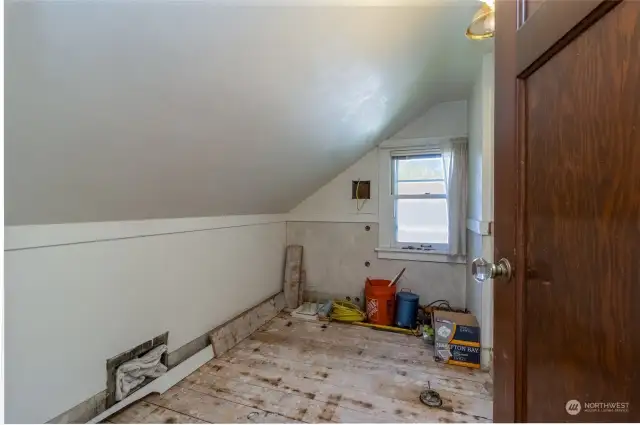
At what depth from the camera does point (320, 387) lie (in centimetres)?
201

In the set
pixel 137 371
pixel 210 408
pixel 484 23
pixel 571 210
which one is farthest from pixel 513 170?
pixel 137 371

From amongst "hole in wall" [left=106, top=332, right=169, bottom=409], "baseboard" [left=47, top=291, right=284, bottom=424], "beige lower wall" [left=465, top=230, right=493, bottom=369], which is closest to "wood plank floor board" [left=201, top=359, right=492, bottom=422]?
"baseboard" [left=47, top=291, right=284, bottom=424]

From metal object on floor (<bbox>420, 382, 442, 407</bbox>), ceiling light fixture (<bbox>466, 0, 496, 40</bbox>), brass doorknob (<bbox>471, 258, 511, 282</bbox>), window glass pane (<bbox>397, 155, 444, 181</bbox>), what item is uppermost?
ceiling light fixture (<bbox>466, 0, 496, 40</bbox>)

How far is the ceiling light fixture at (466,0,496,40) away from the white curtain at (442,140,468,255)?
1573 mm

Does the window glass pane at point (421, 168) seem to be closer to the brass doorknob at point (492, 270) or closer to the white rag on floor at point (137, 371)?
the brass doorknob at point (492, 270)

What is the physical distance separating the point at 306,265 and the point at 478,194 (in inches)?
84.3

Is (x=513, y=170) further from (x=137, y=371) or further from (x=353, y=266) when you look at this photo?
(x=353, y=266)

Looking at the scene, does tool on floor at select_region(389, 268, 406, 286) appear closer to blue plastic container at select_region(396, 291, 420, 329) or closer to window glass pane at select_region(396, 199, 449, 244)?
blue plastic container at select_region(396, 291, 420, 329)

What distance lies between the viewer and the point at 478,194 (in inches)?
95.1

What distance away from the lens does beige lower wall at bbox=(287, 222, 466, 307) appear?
3252mm

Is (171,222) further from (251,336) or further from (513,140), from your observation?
(513,140)

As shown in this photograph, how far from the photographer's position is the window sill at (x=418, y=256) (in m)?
3.19

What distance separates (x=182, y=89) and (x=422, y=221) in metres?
2.80

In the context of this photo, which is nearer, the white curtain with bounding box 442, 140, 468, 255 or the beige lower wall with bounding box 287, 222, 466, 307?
the white curtain with bounding box 442, 140, 468, 255
